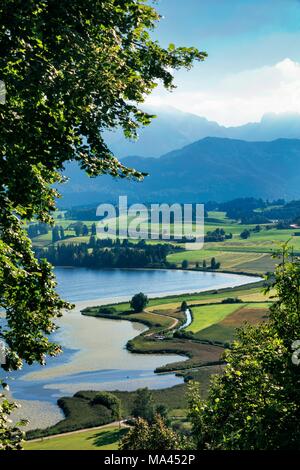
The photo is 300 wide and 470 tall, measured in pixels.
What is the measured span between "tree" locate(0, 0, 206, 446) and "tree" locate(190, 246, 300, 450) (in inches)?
260

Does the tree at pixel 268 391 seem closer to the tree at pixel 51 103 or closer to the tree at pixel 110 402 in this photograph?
the tree at pixel 51 103

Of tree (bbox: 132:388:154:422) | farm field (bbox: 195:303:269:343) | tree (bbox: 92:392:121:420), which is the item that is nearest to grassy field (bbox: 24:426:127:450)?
tree (bbox: 132:388:154:422)

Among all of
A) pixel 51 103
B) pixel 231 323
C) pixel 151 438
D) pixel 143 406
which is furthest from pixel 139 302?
pixel 51 103

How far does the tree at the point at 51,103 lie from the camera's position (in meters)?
13.7

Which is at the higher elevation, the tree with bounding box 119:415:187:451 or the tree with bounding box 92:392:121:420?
the tree with bounding box 119:415:187:451

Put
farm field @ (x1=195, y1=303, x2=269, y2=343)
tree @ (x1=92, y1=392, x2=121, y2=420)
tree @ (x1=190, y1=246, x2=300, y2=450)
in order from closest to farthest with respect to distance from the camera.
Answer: tree @ (x1=190, y1=246, x2=300, y2=450) → tree @ (x1=92, y1=392, x2=121, y2=420) → farm field @ (x1=195, y1=303, x2=269, y2=343)

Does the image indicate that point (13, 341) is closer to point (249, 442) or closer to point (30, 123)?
point (30, 123)

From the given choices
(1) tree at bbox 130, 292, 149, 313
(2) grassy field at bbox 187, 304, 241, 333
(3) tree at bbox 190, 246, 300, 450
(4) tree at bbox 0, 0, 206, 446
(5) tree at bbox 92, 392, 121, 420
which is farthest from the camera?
(1) tree at bbox 130, 292, 149, 313

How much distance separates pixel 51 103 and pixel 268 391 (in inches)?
462

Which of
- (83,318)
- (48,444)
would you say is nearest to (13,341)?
(48,444)

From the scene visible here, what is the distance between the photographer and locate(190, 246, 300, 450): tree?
16844 millimetres

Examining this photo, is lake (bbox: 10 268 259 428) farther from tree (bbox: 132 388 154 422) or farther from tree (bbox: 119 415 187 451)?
tree (bbox: 119 415 187 451)

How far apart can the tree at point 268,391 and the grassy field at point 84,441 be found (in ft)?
157

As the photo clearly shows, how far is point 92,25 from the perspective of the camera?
16016mm
